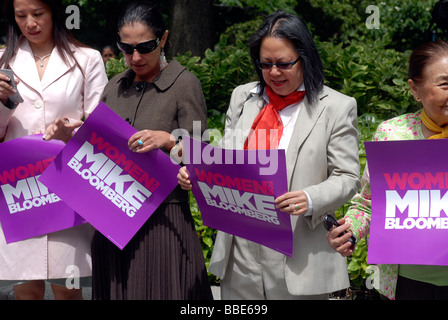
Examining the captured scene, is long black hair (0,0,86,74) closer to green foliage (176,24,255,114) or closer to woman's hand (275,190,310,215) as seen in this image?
woman's hand (275,190,310,215)

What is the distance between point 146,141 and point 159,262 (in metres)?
0.65

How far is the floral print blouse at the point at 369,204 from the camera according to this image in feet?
10.0

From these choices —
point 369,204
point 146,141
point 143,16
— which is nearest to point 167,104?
point 146,141

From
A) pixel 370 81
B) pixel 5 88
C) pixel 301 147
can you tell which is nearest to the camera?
pixel 301 147

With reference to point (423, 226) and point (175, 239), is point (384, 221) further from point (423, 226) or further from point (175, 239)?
point (175, 239)

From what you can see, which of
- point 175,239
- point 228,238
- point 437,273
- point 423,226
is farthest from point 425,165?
point 175,239

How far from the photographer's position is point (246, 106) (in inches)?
136

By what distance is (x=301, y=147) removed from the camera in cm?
325

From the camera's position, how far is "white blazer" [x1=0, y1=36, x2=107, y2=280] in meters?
4.00

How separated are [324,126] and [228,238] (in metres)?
0.72

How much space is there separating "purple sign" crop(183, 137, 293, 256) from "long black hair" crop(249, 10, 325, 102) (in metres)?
0.46

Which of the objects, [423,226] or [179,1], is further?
[179,1]

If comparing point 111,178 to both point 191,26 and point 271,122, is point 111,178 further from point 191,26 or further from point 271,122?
point 191,26
